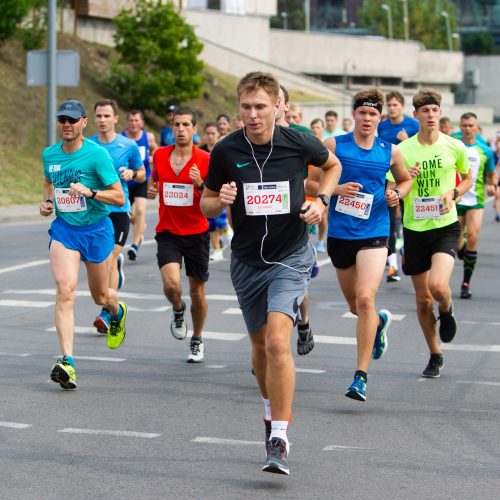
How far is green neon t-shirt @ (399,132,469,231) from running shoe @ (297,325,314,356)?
1119 millimetres

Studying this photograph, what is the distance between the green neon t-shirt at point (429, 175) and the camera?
10195mm

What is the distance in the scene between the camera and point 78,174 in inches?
381

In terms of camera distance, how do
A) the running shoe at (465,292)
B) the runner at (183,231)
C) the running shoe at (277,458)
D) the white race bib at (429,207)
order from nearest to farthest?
the running shoe at (277,458)
the white race bib at (429,207)
the runner at (183,231)
the running shoe at (465,292)

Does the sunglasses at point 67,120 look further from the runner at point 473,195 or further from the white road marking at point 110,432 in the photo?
the runner at point 473,195

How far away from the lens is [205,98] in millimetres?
48406

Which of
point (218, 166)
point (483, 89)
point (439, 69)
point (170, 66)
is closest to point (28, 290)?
point (218, 166)

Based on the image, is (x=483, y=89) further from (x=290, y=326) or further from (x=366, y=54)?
(x=290, y=326)

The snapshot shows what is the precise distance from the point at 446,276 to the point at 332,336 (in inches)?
82.6

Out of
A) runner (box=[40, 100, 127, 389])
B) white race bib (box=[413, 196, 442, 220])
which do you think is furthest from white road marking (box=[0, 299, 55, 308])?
white race bib (box=[413, 196, 442, 220])

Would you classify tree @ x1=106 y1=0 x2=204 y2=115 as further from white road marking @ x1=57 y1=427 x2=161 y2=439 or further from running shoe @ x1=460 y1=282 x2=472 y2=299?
white road marking @ x1=57 y1=427 x2=161 y2=439

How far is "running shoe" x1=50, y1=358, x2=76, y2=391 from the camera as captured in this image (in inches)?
355

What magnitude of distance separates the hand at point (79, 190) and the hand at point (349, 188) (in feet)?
5.75

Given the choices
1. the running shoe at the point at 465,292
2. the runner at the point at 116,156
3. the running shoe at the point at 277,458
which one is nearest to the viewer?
the running shoe at the point at 277,458

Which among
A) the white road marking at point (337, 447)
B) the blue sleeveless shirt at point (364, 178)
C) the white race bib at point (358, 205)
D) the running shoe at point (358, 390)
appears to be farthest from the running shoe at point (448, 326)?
the white road marking at point (337, 447)
